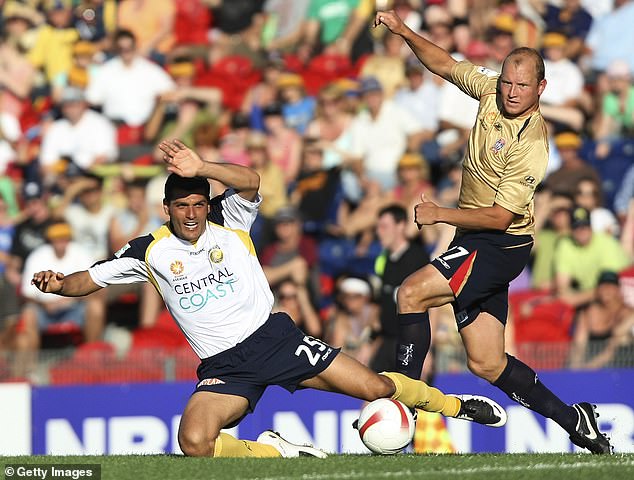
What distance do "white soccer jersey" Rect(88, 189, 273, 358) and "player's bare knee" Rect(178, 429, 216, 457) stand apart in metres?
0.57

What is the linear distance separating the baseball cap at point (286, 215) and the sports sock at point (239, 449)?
16.1ft

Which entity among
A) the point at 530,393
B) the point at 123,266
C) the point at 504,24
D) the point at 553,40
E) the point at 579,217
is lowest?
the point at 530,393

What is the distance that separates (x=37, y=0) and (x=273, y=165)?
566 centimetres

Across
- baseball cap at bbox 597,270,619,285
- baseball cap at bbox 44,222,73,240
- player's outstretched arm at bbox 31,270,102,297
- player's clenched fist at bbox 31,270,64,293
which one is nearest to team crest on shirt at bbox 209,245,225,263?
player's outstretched arm at bbox 31,270,102,297

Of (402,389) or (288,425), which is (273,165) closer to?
(288,425)

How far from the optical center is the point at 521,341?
1245cm

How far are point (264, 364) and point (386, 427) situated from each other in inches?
37.2

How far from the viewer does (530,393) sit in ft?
30.2

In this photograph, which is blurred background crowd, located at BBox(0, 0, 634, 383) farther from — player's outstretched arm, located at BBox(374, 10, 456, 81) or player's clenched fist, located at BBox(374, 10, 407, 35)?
player's clenched fist, located at BBox(374, 10, 407, 35)

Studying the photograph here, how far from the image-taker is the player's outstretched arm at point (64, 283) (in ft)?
28.9

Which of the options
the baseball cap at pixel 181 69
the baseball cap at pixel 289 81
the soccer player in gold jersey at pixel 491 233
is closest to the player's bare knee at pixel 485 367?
the soccer player in gold jersey at pixel 491 233

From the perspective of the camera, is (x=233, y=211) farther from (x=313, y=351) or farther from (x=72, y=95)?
(x=72, y=95)

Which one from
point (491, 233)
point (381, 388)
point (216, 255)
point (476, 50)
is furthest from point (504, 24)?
point (381, 388)

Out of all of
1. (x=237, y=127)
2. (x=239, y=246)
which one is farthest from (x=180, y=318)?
(x=237, y=127)
